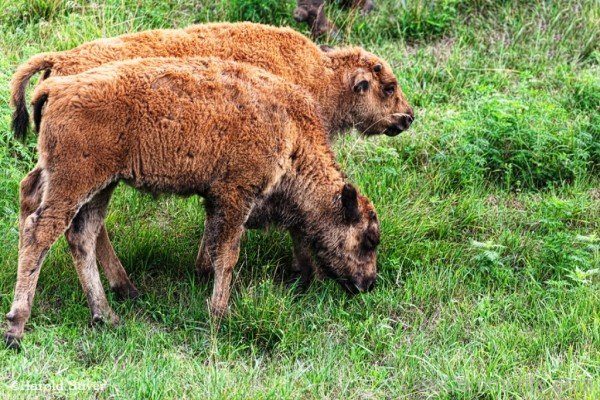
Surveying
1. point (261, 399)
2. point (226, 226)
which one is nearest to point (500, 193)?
point (226, 226)

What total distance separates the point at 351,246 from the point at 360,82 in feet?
5.44

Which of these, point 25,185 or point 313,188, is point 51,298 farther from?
point 313,188

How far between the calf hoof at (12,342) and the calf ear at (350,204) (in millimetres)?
2519

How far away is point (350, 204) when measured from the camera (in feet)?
25.1

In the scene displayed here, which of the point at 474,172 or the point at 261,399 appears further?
the point at 474,172

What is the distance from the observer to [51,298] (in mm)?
7578

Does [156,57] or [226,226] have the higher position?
[156,57]

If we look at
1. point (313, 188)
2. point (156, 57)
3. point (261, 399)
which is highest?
point (156, 57)

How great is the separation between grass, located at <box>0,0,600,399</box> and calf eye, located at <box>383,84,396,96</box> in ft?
1.70

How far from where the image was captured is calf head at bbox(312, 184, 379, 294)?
7773 mm

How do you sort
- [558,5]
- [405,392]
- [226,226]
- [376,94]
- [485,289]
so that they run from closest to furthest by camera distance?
[405,392] < [226,226] < [485,289] < [376,94] < [558,5]

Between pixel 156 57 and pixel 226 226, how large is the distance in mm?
1341

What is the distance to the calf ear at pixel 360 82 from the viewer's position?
8797mm

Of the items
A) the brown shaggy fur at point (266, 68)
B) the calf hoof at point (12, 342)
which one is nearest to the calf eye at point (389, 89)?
the brown shaggy fur at point (266, 68)
